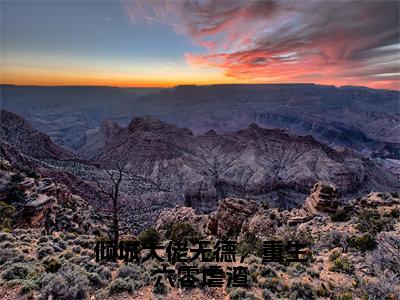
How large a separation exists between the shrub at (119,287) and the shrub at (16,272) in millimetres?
3999

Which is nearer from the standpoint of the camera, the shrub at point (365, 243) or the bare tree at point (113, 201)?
the bare tree at point (113, 201)

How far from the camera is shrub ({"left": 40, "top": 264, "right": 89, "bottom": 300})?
12086 millimetres

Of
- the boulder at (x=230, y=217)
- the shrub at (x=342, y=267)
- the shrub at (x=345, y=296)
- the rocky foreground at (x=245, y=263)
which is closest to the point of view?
the rocky foreground at (x=245, y=263)

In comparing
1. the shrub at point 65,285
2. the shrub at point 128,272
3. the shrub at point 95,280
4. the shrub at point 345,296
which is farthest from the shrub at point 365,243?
the shrub at point 65,285

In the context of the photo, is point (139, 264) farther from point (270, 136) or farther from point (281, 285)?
point (270, 136)

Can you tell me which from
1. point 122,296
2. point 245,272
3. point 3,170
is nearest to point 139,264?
point 122,296

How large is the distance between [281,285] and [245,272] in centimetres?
190

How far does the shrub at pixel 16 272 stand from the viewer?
13523 mm

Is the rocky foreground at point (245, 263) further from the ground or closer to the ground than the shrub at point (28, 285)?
closer to the ground

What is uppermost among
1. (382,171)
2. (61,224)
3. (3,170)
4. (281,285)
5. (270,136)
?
(281,285)

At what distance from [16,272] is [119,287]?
4778mm

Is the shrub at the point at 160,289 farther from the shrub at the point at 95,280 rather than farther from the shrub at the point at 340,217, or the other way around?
the shrub at the point at 340,217

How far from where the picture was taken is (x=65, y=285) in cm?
1241

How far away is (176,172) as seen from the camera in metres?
125
